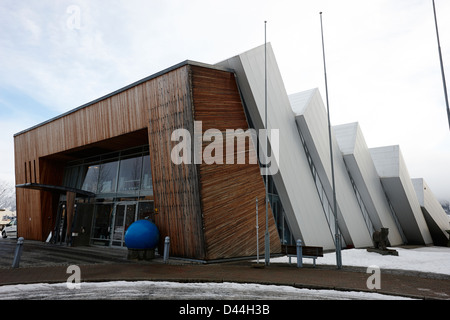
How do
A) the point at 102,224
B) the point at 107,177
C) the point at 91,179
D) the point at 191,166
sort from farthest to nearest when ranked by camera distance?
the point at 91,179
the point at 107,177
the point at 102,224
the point at 191,166

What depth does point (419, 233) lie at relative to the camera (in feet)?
86.1

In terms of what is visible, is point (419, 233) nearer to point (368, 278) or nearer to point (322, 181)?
point (322, 181)

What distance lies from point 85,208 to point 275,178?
12.9 metres

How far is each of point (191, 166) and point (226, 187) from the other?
1913 millimetres

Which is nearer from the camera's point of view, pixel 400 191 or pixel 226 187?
pixel 226 187

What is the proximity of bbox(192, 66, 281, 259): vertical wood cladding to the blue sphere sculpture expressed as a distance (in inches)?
104

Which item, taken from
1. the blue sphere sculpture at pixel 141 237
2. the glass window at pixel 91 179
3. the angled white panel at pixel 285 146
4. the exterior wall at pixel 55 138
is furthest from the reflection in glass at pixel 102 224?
the angled white panel at pixel 285 146

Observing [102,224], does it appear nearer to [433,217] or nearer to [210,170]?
[210,170]

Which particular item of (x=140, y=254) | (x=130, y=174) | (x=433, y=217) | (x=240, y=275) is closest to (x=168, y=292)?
(x=240, y=275)

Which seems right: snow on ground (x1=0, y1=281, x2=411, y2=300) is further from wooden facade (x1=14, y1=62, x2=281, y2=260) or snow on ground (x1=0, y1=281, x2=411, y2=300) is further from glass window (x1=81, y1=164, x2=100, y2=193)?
glass window (x1=81, y1=164, x2=100, y2=193)

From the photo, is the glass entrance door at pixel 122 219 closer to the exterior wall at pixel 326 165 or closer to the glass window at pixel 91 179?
the glass window at pixel 91 179

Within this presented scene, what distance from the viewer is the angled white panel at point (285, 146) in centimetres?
1586

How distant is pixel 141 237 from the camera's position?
43.0 feet

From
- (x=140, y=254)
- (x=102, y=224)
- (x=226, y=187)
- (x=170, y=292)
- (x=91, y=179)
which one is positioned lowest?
(x=140, y=254)
